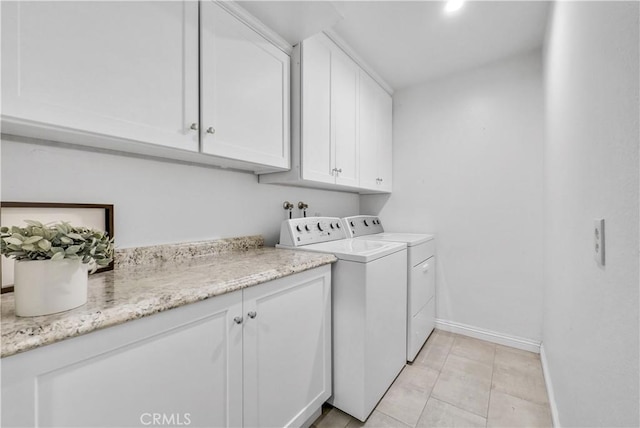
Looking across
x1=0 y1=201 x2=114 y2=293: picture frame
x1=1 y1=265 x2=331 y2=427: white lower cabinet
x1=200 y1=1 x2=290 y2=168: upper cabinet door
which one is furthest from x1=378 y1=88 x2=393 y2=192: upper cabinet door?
x1=0 y1=201 x2=114 y2=293: picture frame

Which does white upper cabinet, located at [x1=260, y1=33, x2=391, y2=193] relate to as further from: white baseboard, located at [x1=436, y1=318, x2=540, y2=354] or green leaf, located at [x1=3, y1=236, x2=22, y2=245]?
white baseboard, located at [x1=436, y1=318, x2=540, y2=354]

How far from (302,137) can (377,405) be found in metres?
1.66

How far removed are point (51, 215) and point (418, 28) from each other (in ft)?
7.52

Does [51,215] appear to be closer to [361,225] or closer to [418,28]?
[361,225]

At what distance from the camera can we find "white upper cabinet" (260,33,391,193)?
1637mm

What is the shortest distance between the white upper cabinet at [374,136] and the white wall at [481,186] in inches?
6.5

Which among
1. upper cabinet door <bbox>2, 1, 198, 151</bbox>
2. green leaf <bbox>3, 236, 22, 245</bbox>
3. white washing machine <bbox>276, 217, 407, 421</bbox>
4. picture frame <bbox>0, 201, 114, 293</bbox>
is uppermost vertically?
upper cabinet door <bbox>2, 1, 198, 151</bbox>

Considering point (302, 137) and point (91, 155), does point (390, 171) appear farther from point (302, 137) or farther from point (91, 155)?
point (91, 155)

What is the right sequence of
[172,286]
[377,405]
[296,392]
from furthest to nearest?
1. [377,405]
2. [296,392]
3. [172,286]

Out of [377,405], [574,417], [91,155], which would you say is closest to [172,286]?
[91,155]

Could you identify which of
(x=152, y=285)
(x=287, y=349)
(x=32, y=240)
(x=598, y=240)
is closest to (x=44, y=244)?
(x=32, y=240)

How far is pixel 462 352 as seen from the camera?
6.93 feet

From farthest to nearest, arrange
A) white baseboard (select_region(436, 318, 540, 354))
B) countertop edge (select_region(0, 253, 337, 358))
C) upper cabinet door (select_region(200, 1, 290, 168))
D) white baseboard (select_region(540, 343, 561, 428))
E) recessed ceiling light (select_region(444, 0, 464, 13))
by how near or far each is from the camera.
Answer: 1. white baseboard (select_region(436, 318, 540, 354))
2. recessed ceiling light (select_region(444, 0, 464, 13))
3. white baseboard (select_region(540, 343, 561, 428))
4. upper cabinet door (select_region(200, 1, 290, 168))
5. countertop edge (select_region(0, 253, 337, 358))

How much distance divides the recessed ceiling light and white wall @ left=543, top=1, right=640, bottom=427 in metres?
0.53
